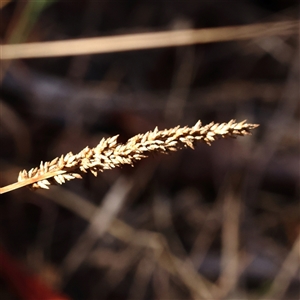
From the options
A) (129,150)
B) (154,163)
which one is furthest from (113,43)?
(129,150)

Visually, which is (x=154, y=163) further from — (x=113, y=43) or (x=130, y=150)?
(x=130, y=150)

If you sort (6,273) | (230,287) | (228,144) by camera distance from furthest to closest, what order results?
(228,144), (230,287), (6,273)

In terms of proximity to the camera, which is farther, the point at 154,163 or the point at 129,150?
the point at 154,163

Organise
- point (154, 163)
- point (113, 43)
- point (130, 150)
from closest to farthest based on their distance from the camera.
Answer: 1. point (130, 150)
2. point (113, 43)
3. point (154, 163)

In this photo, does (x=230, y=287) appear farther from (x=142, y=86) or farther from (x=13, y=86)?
(x=13, y=86)

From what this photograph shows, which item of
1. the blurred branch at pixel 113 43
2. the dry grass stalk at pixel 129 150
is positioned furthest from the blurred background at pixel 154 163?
the dry grass stalk at pixel 129 150

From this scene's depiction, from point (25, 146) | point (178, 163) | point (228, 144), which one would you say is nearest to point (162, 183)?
point (178, 163)

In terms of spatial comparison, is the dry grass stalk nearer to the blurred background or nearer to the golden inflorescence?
the golden inflorescence
